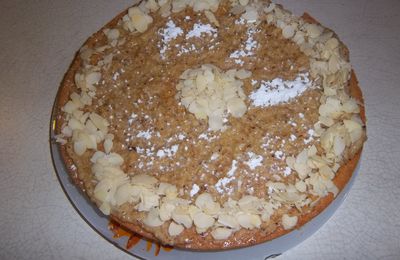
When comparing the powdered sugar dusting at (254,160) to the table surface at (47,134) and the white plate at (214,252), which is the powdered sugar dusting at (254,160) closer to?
the white plate at (214,252)

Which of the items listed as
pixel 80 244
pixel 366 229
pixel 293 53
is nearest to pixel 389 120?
pixel 366 229

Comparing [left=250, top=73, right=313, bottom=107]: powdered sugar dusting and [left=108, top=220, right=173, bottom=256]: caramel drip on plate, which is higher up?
[left=250, top=73, right=313, bottom=107]: powdered sugar dusting

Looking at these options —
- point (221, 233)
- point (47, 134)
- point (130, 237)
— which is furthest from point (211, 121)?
point (47, 134)

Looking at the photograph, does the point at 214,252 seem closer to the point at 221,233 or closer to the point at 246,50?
the point at 221,233

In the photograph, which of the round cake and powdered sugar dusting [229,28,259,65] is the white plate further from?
powdered sugar dusting [229,28,259,65]

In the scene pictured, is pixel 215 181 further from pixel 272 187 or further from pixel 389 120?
pixel 389 120

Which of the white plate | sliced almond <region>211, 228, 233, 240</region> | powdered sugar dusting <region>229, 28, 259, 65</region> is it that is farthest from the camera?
powdered sugar dusting <region>229, 28, 259, 65</region>

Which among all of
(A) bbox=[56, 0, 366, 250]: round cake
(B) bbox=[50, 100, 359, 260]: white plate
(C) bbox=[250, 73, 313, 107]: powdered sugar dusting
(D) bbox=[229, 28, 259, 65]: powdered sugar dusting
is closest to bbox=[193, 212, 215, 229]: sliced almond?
(A) bbox=[56, 0, 366, 250]: round cake
